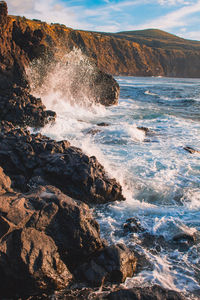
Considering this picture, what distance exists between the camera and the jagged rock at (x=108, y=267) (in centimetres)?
337

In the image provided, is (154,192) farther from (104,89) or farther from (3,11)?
(104,89)

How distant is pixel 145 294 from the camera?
119 inches

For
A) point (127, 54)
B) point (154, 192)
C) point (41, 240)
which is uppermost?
point (127, 54)

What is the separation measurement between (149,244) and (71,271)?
150 centimetres

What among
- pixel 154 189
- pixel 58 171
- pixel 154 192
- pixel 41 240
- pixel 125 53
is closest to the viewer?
pixel 41 240

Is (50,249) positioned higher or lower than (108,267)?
higher

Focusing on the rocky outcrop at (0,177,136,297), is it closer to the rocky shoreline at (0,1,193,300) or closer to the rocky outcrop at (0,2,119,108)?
the rocky shoreline at (0,1,193,300)

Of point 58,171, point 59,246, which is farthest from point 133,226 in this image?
point 58,171

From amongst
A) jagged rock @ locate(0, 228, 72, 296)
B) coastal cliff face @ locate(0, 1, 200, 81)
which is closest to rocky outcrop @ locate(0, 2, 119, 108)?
jagged rock @ locate(0, 228, 72, 296)

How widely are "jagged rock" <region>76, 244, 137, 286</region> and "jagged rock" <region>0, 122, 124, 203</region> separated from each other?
1.95m

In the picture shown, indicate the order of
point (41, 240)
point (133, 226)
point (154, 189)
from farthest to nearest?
point (154, 189)
point (133, 226)
point (41, 240)

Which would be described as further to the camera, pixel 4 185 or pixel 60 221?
pixel 4 185

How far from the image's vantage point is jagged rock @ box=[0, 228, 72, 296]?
2.95 m

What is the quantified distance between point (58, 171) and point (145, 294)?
3220mm
